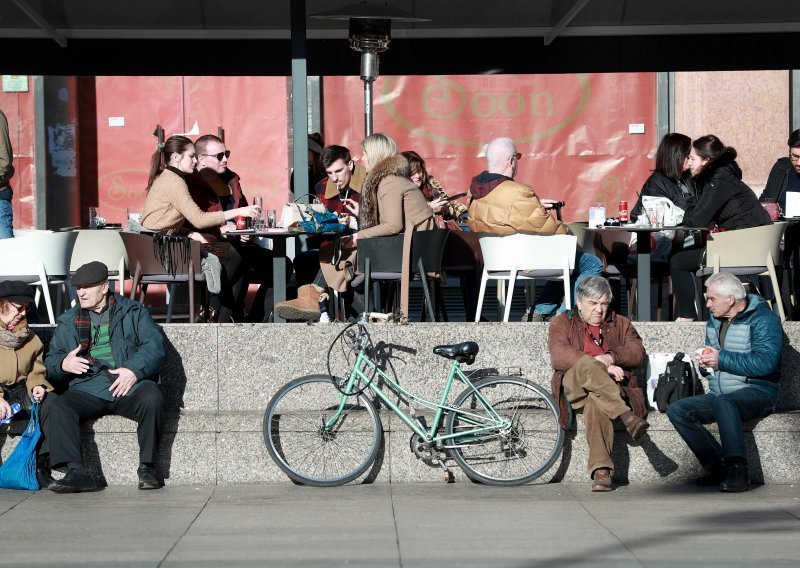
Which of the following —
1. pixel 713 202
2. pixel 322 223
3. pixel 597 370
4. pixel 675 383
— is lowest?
pixel 675 383

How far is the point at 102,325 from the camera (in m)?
7.98

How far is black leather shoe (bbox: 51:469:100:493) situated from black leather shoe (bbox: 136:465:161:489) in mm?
281

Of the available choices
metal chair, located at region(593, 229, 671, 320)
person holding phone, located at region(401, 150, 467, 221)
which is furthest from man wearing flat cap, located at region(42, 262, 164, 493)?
metal chair, located at region(593, 229, 671, 320)

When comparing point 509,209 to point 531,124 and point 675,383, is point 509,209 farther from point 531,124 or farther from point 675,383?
point 531,124

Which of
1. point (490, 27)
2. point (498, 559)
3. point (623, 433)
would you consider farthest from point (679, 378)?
point (490, 27)

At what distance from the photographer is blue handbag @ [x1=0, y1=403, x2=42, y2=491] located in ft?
25.3

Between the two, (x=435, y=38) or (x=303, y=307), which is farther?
(x=435, y=38)

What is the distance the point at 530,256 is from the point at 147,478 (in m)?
2.99

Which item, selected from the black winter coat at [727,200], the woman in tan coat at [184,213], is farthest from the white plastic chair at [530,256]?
the woman in tan coat at [184,213]

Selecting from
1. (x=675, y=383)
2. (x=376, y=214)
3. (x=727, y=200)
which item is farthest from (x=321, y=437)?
(x=727, y=200)

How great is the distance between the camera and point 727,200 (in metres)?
9.55

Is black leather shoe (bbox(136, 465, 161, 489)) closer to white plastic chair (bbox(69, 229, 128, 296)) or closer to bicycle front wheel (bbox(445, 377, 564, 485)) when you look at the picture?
bicycle front wheel (bbox(445, 377, 564, 485))

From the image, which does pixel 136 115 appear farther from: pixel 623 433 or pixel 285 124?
pixel 623 433

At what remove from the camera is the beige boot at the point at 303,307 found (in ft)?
29.7
